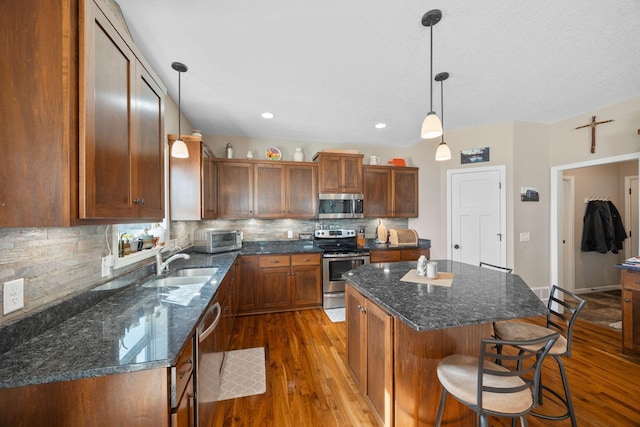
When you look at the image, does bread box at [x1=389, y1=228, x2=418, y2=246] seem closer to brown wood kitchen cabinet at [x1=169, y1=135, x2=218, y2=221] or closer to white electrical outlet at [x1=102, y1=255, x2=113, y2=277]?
brown wood kitchen cabinet at [x1=169, y1=135, x2=218, y2=221]

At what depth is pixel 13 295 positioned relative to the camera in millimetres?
965

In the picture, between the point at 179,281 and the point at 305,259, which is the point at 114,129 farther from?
the point at 305,259

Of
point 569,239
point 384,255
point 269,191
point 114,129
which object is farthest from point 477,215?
point 114,129

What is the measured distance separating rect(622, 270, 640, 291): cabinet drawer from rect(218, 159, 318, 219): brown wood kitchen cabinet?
3475 mm

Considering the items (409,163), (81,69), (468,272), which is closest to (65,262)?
(81,69)

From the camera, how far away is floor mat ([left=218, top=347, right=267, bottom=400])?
1.91 metres

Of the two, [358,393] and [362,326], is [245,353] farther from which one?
[362,326]

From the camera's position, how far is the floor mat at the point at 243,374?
191cm

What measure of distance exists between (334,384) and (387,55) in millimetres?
2705

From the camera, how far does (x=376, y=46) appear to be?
1845 mm

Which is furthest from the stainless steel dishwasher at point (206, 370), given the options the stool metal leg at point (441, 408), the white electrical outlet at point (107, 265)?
the stool metal leg at point (441, 408)

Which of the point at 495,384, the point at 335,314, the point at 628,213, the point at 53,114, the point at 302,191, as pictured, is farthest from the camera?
the point at 628,213

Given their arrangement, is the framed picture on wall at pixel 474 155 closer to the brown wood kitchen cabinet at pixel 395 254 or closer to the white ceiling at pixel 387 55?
the white ceiling at pixel 387 55

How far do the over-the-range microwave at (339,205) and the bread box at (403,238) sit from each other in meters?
0.64
